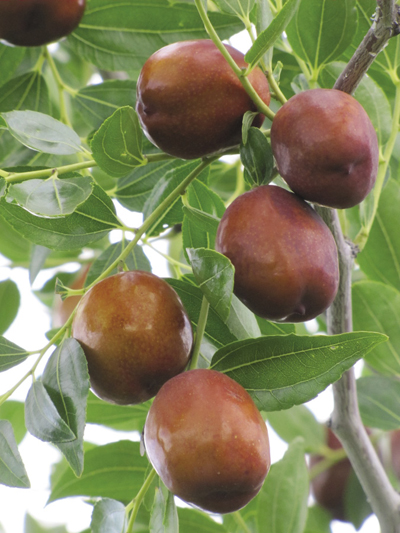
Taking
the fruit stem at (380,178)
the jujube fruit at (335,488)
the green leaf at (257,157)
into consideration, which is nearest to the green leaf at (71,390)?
the green leaf at (257,157)

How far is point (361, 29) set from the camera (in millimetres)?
1309

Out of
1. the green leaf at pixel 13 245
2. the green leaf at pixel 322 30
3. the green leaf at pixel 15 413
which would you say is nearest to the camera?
the green leaf at pixel 322 30

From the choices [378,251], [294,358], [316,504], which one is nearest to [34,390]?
[294,358]

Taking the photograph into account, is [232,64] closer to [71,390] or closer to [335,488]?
[71,390]

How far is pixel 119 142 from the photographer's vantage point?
98 cm

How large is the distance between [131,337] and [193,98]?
1.05ft

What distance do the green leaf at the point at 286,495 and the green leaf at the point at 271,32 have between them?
866mm

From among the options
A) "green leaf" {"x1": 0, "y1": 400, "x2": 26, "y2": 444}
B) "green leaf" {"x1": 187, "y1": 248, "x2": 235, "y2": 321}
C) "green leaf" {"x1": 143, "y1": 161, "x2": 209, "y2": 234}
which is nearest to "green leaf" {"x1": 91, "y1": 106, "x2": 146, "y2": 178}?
"green leaf" {"x1": 143, "y1": 161, "x2": 209, "y2": 234}

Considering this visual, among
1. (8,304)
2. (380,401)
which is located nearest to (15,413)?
(8,304)

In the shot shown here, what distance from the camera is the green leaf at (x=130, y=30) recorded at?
4.37 ft

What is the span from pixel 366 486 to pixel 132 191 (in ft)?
2.39

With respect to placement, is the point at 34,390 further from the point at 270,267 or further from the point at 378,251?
the point at 378,251

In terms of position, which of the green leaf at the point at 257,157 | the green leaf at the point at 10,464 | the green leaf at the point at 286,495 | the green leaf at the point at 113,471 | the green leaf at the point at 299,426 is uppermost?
the green leaf at the point at 257,157

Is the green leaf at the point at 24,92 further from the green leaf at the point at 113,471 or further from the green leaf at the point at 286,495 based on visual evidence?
the green leaf at the point at 286,495
